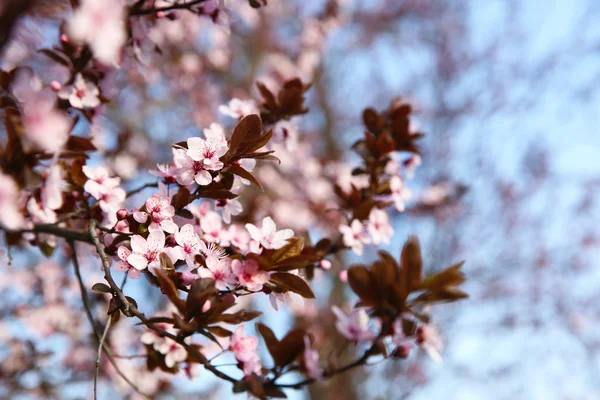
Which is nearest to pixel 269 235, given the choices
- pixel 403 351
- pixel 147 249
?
pixel 147 249

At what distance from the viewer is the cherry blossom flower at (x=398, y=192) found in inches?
64.2

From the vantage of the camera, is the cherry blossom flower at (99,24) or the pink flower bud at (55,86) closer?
the cherry blossom flower at (99,24)

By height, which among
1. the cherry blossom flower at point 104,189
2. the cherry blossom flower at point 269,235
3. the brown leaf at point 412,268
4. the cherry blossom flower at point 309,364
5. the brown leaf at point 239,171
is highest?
the cherry blossom flower at point 104,189

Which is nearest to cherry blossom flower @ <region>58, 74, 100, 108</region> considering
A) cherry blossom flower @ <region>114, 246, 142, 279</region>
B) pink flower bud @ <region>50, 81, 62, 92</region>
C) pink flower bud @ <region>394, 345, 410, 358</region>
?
pink flower bud @ <region>50, 81, 62, 92</region>

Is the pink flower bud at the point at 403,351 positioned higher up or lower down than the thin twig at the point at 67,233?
lower down

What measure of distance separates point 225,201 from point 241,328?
337 mm

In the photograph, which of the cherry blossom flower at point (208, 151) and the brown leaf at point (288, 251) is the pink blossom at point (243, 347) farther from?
the cherry blossom flower at point (208, 151)

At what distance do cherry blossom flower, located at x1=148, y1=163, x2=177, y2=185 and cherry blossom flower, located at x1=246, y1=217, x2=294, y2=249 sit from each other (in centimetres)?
25

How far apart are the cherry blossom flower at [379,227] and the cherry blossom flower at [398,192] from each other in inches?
2.8

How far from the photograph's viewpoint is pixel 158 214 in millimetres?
1131

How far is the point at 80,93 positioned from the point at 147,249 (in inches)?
23.7

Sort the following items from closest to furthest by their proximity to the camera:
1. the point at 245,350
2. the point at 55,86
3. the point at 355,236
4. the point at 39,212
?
1. the point at 245,350
2. the point at 39,212
3. the point at 55,86
4. the point at 355,236

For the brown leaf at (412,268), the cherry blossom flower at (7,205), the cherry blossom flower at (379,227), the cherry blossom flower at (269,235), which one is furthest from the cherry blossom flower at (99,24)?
the cherry blossom flower at (379,227)

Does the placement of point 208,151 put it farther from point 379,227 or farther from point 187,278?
point 379,227
